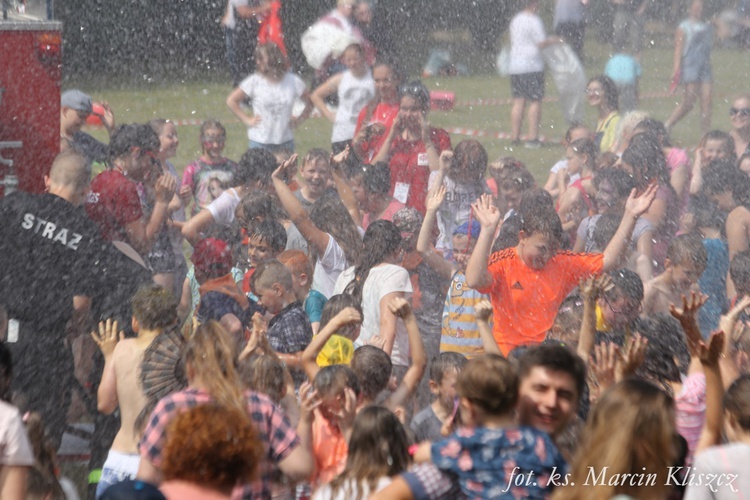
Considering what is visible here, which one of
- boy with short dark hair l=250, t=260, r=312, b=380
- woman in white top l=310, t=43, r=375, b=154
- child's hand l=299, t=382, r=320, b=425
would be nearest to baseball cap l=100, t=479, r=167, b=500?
child's hand l=299, t=382, r=320, b=425

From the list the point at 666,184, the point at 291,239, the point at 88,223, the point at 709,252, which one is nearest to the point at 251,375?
the point at 88,223

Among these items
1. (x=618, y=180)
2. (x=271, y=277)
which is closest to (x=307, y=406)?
(x=271, y=277)

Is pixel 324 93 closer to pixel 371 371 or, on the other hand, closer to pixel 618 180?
pixel 618 180

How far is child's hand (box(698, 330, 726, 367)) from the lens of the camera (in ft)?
11.6

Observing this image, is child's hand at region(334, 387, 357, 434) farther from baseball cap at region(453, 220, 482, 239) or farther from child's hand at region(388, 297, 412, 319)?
baseball cap at region(453, 220, 482, 239)

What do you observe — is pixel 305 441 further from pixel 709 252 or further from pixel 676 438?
pixel 709 252

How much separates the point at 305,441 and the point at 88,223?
2.22 m

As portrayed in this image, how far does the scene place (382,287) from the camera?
5.37 m

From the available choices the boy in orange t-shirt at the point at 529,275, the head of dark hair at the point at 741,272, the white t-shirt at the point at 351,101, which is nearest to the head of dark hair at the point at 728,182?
the head of dark hair at the point at 741,272

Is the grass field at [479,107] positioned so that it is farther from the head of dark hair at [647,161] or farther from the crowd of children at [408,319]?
the head of dark hair at [647,161]

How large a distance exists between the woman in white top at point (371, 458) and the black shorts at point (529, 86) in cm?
925

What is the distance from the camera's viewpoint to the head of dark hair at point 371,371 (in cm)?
431

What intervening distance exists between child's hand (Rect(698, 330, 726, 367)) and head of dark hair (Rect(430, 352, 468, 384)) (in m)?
1.16

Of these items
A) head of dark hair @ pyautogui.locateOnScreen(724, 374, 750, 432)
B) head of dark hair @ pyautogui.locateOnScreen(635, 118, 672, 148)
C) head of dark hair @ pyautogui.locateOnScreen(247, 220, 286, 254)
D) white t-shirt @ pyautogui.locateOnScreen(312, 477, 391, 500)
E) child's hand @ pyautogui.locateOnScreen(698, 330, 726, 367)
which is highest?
head of dark hair @ pyautogui.locateOnScreen(635, 118, 672, 148)
